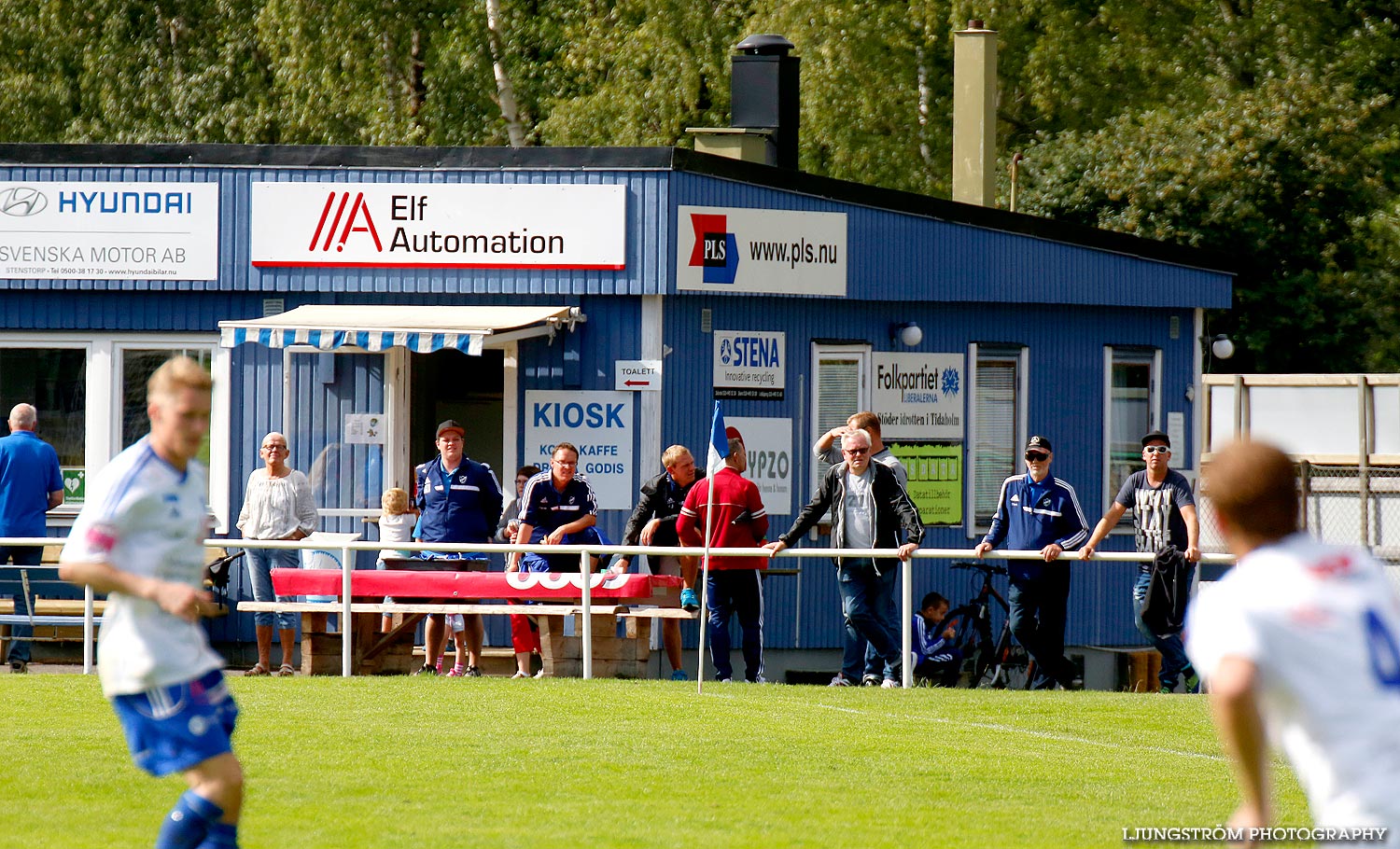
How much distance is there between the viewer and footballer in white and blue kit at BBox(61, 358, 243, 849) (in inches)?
227

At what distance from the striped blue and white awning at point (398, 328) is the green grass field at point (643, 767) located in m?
3.05

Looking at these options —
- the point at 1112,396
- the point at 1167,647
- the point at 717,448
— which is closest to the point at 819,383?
the point at 1112,396

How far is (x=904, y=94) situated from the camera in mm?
32812

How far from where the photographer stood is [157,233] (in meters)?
16.6

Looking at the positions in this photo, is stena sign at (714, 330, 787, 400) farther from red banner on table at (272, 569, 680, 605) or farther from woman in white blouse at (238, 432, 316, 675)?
woman in white blouse at (238, 432, 316, 675)

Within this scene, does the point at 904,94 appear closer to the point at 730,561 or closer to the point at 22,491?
the point at 730,561

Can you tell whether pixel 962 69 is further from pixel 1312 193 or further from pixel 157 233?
pixel 157 233

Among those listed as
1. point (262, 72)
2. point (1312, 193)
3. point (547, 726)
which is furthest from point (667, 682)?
point (262, 72)

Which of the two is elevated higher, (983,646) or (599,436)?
(599,436)

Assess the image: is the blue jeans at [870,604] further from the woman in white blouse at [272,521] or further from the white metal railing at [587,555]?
the woman in white blouse at [272,521]

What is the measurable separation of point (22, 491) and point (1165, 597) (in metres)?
8.21

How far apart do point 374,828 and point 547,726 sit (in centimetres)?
318

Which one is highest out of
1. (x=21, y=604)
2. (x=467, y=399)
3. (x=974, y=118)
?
(x=974, y=118)

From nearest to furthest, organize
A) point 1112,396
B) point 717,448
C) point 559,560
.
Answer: point 717,448 → point 559,560 → point 1112,396
